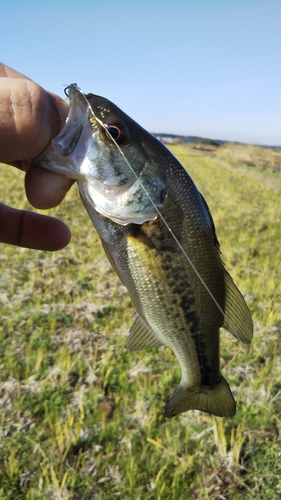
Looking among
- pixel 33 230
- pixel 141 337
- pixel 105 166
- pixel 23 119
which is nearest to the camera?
pixel 23 119

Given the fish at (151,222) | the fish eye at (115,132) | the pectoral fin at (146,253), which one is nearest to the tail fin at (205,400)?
the fish at (151,222)

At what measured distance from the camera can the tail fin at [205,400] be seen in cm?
229

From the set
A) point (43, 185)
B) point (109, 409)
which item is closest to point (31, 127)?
point (43, 185)

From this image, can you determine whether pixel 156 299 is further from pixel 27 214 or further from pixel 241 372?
pixel 241 372

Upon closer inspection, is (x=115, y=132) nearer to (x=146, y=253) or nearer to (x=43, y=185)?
(x=43, y=185)

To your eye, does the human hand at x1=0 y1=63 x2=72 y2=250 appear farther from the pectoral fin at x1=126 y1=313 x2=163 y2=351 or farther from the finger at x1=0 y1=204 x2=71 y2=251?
the pectoral fin at x1=126 y1=313 x2=163 y2=351

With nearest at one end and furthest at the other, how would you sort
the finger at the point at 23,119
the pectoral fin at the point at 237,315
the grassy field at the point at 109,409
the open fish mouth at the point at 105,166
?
the finger at the point at 23,119, the open fish mouth at the point at 105,166, the pectoral fin at the point at 237,315, the grassy field at the point at 109,409

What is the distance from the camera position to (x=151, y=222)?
206cm

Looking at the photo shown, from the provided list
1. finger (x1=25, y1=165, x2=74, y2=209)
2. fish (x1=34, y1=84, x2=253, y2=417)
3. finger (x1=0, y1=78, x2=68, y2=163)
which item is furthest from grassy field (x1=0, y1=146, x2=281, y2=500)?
finger (x1=0, y1=78, x2=68, y2=163)

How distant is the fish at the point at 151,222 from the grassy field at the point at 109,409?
51.3 inches

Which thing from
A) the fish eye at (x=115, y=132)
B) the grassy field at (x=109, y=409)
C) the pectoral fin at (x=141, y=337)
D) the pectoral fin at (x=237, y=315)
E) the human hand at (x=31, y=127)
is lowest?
the grassy field at (x=109, y=409)

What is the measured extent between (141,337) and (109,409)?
1689 millimetres

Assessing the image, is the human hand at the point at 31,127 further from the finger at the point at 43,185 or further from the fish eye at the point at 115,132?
the fish eye at the point at 115,132

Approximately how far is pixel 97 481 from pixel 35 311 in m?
2.52
